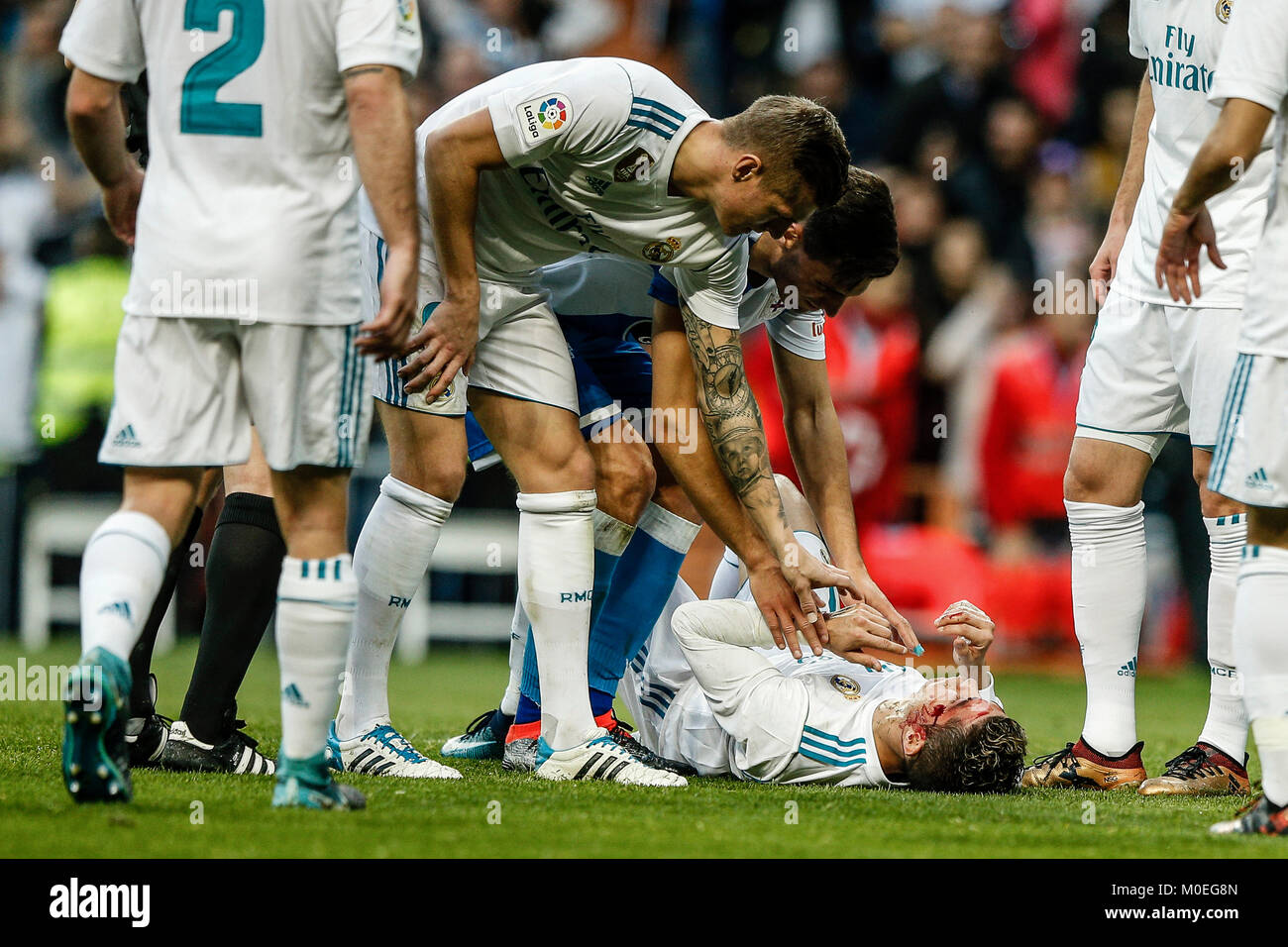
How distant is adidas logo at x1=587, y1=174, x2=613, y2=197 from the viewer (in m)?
4.25

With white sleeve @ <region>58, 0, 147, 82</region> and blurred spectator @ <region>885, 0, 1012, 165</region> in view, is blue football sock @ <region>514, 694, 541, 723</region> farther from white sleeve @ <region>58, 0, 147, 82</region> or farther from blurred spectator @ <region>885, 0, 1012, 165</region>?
blurred spectator @ <region>885, 0, 1012, 165</region>

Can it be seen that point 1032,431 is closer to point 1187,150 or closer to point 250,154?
point 1187,150

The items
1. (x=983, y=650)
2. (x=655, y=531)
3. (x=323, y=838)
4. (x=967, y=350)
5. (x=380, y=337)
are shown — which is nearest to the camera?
(x=323, y=838)

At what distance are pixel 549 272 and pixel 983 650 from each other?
1.85m

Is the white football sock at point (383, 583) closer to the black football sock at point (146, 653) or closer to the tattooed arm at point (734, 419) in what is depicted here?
the black football sock at point (146, 653)

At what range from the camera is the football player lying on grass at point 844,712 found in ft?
14.1

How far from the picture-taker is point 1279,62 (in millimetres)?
3410

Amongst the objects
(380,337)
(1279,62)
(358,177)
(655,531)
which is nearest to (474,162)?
(358,177)

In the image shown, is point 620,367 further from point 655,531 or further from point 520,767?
point 520,767

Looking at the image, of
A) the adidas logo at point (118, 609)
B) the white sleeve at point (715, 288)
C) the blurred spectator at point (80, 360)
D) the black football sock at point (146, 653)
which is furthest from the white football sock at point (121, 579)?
the blurred spectator at point (80, 360)

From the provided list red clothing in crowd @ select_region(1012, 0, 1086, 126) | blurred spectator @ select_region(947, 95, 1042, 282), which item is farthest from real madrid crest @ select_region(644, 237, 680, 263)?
red clothing in crowd @ select_region(1012, 0, 1086, 126)

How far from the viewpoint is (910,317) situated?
983cm

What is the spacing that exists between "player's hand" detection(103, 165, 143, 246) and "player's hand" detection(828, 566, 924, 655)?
85.0 inches

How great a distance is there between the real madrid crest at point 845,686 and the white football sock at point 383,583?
1.24 metres
